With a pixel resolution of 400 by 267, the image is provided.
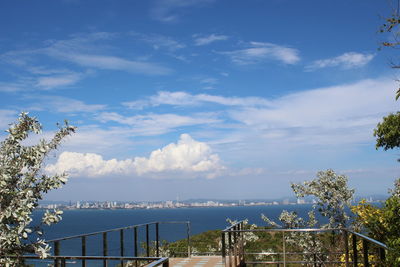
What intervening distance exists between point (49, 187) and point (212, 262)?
302 inches

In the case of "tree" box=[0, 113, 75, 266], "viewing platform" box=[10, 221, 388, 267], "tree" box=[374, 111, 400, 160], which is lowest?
"viewing platform" box=[10, 221, 388, 267]

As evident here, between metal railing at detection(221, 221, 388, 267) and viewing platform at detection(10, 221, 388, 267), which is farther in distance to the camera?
viewing platform at detection(10, 221, 388, 267)

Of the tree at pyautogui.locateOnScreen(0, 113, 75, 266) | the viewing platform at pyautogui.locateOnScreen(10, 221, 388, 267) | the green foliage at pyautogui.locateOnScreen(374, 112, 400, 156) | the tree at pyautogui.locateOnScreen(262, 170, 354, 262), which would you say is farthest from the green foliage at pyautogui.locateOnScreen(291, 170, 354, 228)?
the tree at pyautogui.locateOnScreen(0, 113, 75, 266)

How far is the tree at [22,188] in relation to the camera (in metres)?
4.66

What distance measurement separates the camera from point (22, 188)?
16.7 ft

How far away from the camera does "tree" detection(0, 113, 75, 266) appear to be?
4664 millimetres

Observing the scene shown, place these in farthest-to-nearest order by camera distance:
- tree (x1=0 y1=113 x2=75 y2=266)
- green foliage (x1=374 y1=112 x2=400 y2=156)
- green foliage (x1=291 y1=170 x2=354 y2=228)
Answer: green foliage (x1=291 y1=170 x2=354 y2=228)
green foliage (x1=374 y1=112 x2=400 y2=156)
tree (x1=0 y1=113 x2=75 y2=266)

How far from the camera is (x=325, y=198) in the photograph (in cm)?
1448

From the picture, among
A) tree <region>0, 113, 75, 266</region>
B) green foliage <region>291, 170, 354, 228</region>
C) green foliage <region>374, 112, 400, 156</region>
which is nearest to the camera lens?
tree <region>0, 113, 75, 266</region>

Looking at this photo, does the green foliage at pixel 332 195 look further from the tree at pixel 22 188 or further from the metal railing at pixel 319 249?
the tree at pixel 22 188

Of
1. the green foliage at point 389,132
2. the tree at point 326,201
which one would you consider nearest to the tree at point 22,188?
the green foliage at point 389,132

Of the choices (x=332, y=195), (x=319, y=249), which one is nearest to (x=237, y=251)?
(x=332, y=195)

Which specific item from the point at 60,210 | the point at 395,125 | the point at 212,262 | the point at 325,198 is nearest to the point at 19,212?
the point at 60,210

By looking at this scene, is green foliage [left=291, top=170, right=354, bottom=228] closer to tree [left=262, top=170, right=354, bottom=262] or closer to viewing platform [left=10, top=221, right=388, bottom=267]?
tree [left=262, top=170, right=354, bottom=262]
